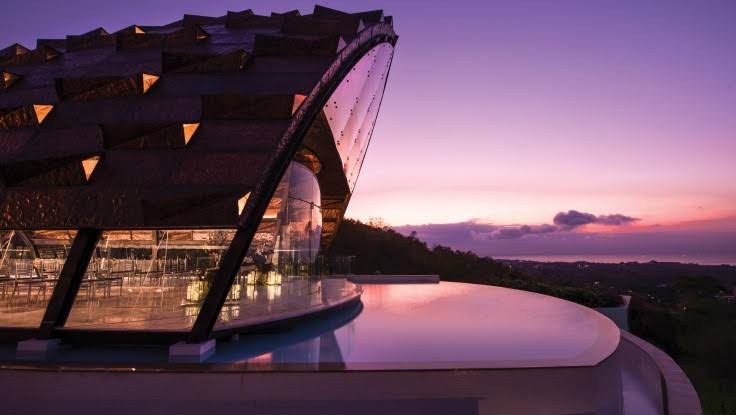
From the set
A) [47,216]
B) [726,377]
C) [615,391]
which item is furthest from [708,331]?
[47,216]

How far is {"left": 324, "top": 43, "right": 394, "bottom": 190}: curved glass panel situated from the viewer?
51.8 ft

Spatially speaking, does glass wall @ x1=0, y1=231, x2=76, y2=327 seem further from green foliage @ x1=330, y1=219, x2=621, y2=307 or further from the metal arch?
green foliage @ x1=330, y1=219, x2=621, y2=307

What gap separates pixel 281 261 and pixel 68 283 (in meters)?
6.39

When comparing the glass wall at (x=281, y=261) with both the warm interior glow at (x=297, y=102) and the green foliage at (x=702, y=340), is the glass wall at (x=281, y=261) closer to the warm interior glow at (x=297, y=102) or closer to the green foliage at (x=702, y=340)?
the warm interior glow at (x=297, y=102)

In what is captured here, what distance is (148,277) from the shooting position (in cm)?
1157

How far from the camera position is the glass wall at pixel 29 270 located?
9789mm

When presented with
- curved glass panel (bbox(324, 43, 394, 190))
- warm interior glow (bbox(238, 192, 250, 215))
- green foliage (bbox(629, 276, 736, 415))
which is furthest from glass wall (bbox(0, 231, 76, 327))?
green foliage (bbox(629, 276, 736, 415))

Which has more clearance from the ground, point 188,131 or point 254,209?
point 188,131

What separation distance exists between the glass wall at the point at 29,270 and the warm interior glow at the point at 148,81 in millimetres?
3435

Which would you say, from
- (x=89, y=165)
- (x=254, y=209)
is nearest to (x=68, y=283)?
(x=89, y=165)

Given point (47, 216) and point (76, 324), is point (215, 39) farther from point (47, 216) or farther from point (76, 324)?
point (76, 324)

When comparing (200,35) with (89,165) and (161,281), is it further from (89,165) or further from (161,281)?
(161,281)

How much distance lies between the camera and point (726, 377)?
52.0ft

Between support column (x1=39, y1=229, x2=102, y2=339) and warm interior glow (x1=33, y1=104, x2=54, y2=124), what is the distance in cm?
336
